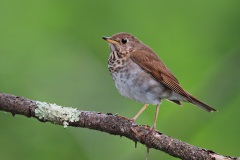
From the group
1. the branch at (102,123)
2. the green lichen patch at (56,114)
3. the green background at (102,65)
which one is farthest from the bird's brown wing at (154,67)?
the green lichen patch at (56,114)

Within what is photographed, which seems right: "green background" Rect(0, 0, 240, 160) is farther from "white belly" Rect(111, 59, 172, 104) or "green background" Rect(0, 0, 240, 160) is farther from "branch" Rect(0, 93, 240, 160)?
"branch" Rect(0, 93, 240, 160)

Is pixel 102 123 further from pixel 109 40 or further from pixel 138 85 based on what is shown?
pixel 109 40

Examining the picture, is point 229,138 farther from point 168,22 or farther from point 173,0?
point 173,0

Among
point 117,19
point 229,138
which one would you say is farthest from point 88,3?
point 229,138

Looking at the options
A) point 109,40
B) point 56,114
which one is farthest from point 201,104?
point 56,114

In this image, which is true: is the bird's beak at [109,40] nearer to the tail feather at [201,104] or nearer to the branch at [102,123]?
the tail feather at [201,104]

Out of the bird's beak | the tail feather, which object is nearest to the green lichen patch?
Result: the tail feather

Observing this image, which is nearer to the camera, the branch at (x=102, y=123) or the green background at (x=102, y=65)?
the branch at (x=102, y=123)

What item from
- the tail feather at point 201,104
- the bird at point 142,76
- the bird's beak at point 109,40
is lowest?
the tail feather at point 201,104
